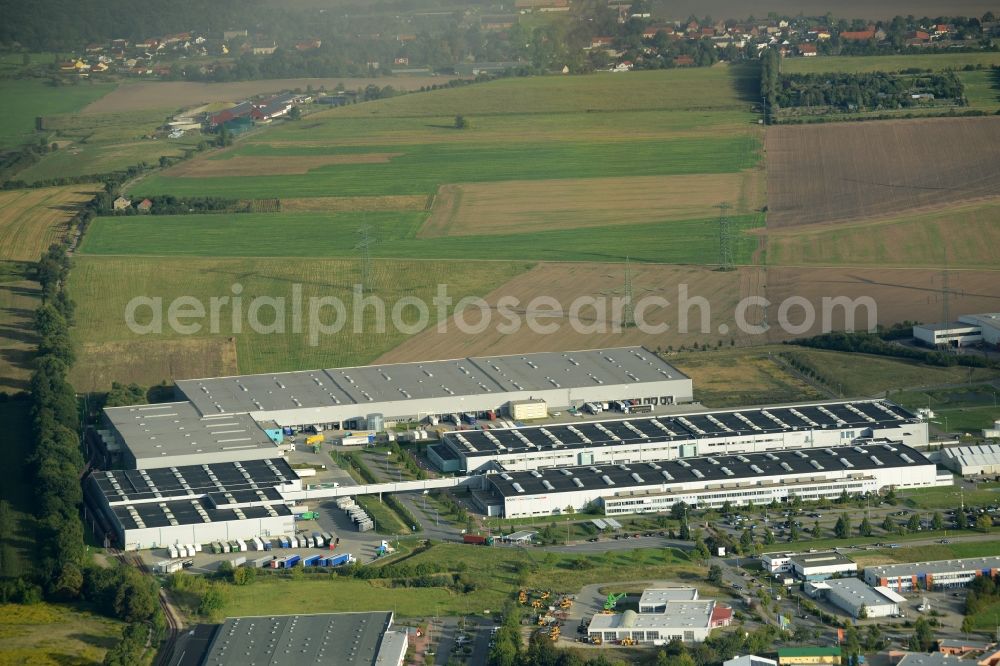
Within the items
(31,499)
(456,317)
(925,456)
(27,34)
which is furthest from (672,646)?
(27,34)

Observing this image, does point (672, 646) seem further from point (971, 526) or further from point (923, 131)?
point (923, 131)

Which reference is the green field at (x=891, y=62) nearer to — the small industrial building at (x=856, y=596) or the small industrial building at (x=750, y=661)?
the small industrial building at (x=856, y=596)

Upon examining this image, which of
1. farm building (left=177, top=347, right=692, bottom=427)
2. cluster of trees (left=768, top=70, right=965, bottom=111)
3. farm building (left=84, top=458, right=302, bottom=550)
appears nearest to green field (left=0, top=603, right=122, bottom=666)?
farm building (left=84, top=458, right=302, bottom=550)

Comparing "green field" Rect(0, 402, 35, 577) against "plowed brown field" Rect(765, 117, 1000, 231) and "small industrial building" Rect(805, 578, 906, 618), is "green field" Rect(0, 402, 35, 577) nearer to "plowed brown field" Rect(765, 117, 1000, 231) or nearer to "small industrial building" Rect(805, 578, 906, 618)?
"small industrial building" Rect(805, 578, 906, 618)

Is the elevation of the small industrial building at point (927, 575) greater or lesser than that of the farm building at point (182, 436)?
greater

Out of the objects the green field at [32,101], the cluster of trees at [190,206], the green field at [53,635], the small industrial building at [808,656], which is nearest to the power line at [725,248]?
the cluster of trees at [190,206]

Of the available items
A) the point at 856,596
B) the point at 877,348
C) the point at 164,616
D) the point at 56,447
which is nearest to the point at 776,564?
the point at 856,596
